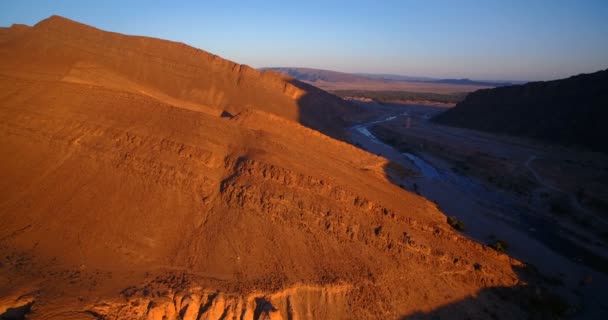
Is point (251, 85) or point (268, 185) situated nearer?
point (268, 185)

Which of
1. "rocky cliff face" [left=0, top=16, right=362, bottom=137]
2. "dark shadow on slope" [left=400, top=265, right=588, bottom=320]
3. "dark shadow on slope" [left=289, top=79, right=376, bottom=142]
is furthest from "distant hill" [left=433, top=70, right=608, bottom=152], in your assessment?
"dark shadow on slope" [left=400, top=265, right=588, bottom=320]

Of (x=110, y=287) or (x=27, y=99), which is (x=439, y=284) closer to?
(x=110, y=287)

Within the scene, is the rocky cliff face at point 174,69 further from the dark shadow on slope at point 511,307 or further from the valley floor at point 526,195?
the dark shadow on slope at point 511,307

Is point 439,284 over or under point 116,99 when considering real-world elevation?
under

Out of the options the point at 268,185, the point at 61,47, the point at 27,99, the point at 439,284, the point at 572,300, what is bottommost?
the point at 572,300

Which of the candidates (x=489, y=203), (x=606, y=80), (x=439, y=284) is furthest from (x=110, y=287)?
(x=606, y=80)

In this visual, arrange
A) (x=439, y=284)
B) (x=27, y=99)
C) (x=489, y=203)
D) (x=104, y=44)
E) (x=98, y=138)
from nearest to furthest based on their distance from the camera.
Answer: (x=439, y=284), (x=98, y=138), (x=27, y=99), (x=489, y=203), (x=104, y=44)

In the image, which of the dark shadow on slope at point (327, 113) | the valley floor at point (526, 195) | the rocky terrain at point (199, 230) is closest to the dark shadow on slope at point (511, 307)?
the rocky terrain at point (199, 230)

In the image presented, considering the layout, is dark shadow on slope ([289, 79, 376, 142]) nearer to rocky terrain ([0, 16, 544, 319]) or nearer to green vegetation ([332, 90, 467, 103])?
rocky terrain ([0, 16, 544, 319])
